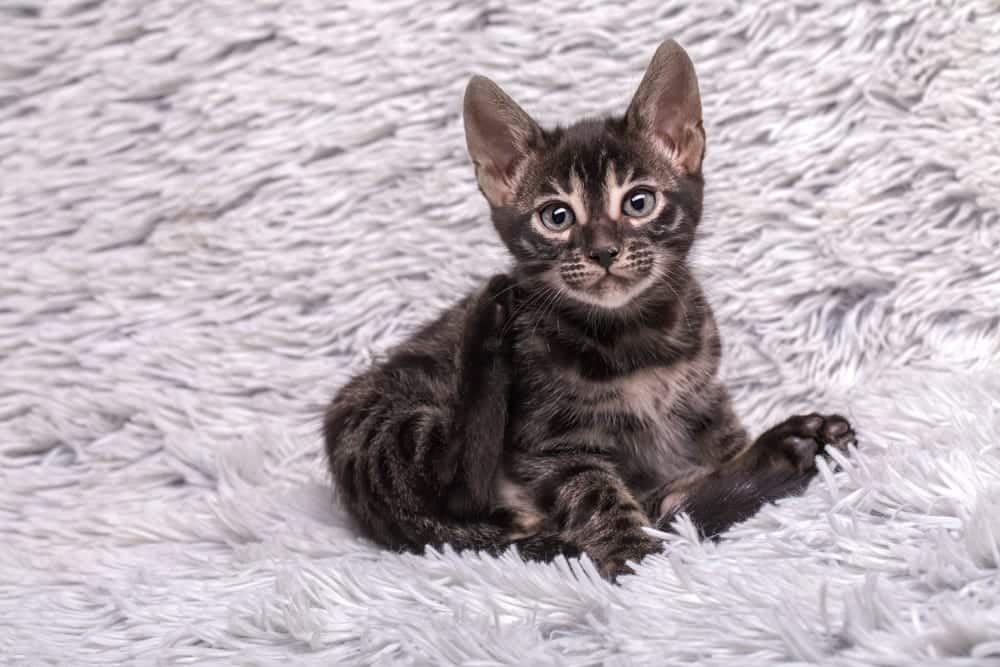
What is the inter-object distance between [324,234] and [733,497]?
1.26 meters

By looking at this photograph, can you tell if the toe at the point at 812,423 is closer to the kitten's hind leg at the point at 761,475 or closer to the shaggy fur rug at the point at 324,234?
the kitten's hind leg at the point at 761,475

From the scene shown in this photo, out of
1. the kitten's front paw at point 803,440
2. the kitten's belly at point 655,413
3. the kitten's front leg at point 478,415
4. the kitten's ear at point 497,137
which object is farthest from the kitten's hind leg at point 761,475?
the kitten's ear at point 497,137

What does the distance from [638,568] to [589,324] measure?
0.47m

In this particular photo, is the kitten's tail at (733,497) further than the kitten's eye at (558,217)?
No

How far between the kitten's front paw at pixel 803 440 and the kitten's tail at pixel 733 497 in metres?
0.02

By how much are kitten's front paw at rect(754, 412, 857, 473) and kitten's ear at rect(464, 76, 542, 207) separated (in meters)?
0.54

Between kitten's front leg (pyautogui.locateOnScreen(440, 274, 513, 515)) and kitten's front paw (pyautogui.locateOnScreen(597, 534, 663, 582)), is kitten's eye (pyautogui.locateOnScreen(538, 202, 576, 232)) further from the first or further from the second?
kitten's front paw (pyautogui.locateOnScreen(597, 534, 663, 582))

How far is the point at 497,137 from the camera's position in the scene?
77.0 inches

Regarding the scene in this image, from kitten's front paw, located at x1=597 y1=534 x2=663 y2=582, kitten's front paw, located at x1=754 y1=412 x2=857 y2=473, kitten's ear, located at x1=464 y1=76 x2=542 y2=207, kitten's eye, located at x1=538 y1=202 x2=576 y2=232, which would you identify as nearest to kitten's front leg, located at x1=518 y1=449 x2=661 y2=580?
kitten's front paw, located at x1=597 y1=534 x2=663 y2=582

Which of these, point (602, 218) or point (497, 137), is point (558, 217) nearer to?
point (602, 218)

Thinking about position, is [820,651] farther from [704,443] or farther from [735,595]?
[704,443]

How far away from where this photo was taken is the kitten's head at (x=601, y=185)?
5.76ft

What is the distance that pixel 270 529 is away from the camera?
2.01m

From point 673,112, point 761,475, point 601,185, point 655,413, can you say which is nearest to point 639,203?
point 601,185
